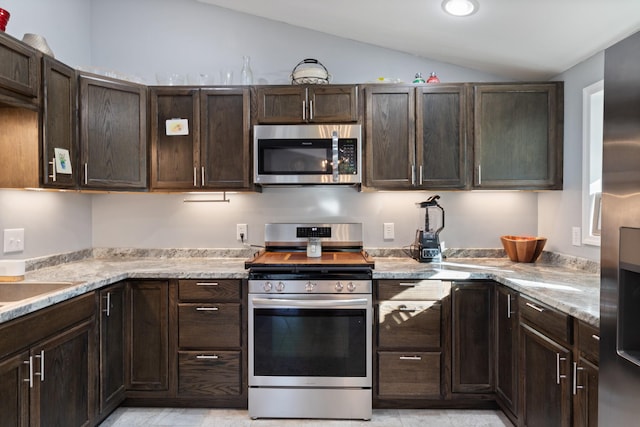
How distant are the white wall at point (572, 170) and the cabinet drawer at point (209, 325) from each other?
2226mm

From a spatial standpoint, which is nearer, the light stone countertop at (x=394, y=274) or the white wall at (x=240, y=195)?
the light stone countertop at (x=394, y=274)

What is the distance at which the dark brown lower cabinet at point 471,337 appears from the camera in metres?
2.48

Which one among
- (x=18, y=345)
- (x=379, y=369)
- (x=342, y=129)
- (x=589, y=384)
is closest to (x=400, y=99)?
(x=342, y=129)

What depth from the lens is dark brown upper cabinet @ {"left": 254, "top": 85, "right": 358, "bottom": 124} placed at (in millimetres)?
2768

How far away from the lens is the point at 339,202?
10.2 ft

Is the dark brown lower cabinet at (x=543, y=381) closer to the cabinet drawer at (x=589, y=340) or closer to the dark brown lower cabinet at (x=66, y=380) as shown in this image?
the cabinet drawer at (x=589, y=340)

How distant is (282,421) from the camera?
7.98ft

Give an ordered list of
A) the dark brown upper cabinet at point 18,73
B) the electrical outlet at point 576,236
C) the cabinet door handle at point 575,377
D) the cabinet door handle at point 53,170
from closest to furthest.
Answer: the cabinet door handle at point 575,377 < the dark brown upper cabinet at point 18,73 < the cabinet door handle at point 53,170 < the electrical outlet at point 576,236

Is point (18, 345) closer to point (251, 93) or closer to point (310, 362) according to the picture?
point (310, 362)

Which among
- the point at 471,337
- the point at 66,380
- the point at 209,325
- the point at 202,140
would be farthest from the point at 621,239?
the point at 202,140

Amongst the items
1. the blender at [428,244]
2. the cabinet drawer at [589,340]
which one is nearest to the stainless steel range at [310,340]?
the blender at [428,244]

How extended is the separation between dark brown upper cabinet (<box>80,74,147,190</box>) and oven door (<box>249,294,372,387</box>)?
4.08 ft

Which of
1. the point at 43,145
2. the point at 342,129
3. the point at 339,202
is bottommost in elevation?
the point at 339,202

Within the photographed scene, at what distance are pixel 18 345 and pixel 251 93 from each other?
195 centimetres
